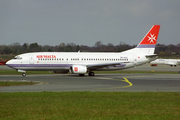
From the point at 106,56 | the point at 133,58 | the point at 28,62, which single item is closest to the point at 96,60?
the point at 106,56

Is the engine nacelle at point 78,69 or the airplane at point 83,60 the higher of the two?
the airplane at point 83,60

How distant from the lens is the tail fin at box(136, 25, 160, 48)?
47125mm

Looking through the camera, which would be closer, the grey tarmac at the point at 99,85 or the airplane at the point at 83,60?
the grey tarmac at the point at 99,85

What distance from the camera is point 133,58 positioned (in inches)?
1795

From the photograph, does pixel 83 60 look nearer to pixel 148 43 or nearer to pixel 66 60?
pixel 66 60

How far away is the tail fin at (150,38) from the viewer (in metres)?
47.1

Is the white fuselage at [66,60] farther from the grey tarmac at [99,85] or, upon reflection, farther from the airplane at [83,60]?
the grey tarmac at [99,85]
